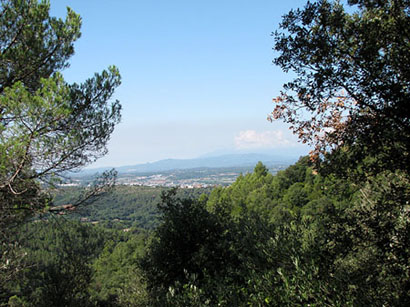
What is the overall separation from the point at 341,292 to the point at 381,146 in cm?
229

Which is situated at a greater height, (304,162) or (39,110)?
(39,110)

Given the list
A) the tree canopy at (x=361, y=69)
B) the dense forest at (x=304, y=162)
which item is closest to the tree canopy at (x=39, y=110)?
the dense forest at (x=304, y=162)

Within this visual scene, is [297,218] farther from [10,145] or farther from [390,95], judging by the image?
[10,145]

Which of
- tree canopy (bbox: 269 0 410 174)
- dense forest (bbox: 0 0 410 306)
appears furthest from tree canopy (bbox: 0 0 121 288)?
tree canopy (bbox: 269 0 410 174)

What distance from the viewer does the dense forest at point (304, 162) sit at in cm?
367

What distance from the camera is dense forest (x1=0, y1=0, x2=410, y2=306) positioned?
3672 millimetres

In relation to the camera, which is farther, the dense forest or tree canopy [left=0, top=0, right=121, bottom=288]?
tree canopy [left=0, top=0, right=121, bottom=288]

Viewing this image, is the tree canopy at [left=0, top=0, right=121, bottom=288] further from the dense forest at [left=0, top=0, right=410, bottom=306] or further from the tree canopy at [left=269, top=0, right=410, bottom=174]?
the tree canopy at [left=269, top=0, right=410, bottom=174]

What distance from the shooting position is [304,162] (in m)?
6.11

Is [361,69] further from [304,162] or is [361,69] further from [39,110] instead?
[39,110]

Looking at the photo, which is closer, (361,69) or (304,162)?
(361,69)

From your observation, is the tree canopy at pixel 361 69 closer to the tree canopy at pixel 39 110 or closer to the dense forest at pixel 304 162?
the dense forest at pixel 304 162

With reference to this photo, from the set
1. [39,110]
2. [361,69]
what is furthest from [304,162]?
[39,110]

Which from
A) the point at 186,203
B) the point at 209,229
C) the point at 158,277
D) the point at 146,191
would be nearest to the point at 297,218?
the point at 209,229
